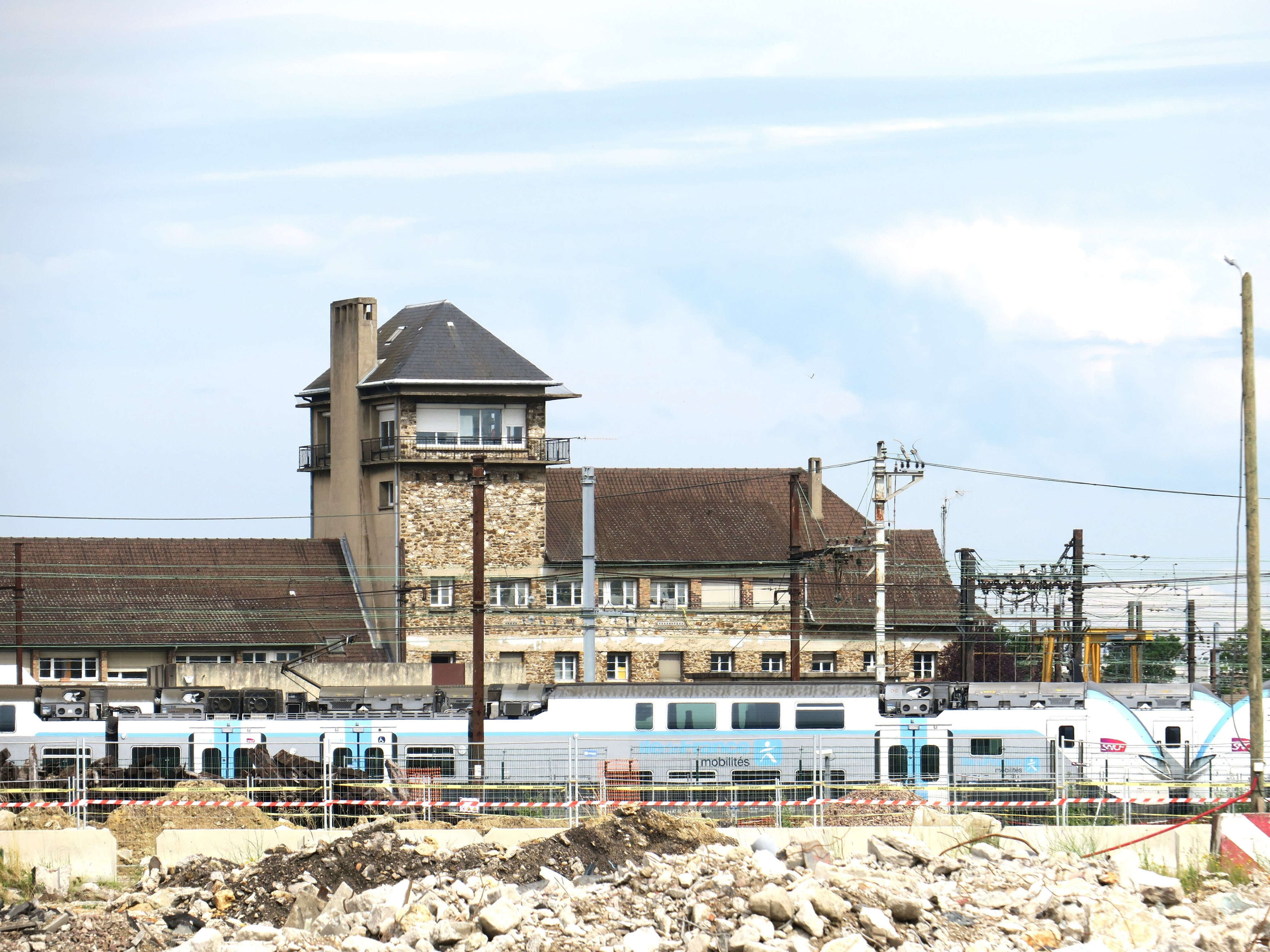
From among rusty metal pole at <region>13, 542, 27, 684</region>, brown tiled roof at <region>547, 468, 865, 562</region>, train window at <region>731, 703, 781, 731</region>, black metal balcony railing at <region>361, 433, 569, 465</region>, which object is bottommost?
train window at <region>731, 703, 781, 731</region>

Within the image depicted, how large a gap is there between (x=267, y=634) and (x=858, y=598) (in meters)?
24.7

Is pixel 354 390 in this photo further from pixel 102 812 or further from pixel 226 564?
pixel 102 812

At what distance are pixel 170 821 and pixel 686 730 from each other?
50.5ft

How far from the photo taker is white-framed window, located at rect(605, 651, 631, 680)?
69.9 m

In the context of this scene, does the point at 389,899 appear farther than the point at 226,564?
No

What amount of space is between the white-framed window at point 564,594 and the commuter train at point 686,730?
29384 mm

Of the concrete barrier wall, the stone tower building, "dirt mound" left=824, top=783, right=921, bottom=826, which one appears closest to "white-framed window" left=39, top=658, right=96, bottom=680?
the stone tower building

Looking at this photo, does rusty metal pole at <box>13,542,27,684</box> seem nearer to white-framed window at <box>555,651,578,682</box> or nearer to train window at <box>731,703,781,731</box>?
white-framed window at <box>555,651,578,682</box>

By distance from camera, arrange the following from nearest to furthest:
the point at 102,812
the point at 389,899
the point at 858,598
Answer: the point at 389,899 < the point at 102,812 < the point at 858,598

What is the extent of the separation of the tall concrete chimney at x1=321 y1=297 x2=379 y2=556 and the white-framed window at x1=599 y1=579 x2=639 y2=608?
9621 millimetres

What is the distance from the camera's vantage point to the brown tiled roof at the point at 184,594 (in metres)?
63.8

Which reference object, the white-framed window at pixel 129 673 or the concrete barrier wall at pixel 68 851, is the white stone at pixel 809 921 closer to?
the concrete barrier wall at pixel 68 851

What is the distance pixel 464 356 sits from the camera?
70.1 m

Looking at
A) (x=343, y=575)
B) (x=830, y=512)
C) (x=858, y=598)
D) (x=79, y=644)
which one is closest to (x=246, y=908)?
(x=79, y=644)
